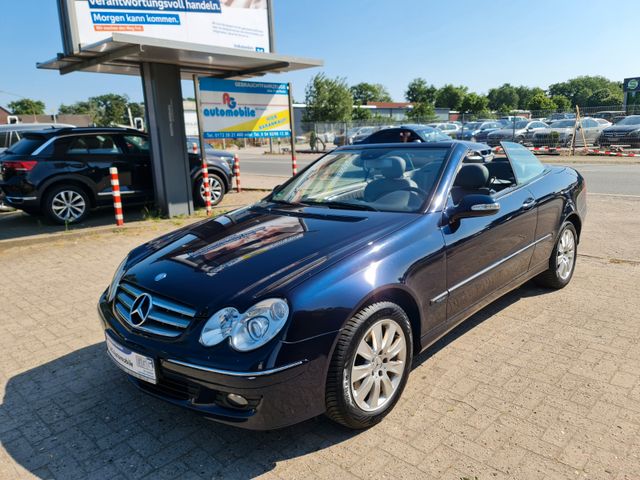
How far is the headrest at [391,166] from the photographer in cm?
382

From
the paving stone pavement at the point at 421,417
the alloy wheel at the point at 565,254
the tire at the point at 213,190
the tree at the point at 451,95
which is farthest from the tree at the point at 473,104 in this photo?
the paving stone pavement at the point at 421,417

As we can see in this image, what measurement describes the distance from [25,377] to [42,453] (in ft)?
3.52

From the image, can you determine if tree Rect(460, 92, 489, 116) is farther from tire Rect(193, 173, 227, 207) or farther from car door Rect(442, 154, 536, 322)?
car door Rect(442, 154, 536, 322)

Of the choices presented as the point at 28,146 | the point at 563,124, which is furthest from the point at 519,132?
the point at 28,146

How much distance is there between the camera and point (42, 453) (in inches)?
105

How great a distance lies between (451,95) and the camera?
294ft

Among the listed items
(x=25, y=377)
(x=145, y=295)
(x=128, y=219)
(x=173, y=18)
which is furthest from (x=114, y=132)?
(x=145, y=295)

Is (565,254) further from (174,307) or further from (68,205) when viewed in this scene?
(68,205)

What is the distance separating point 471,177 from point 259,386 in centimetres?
229

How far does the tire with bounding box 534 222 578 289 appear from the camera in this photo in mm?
4688

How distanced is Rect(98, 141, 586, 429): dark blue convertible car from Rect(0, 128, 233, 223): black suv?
20.2 ft

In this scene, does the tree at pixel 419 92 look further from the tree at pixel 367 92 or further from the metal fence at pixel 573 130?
the metal fence at pixel 573 130

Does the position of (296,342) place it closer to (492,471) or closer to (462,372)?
(492,471)

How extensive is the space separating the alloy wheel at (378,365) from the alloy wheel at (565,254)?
2676 mm
